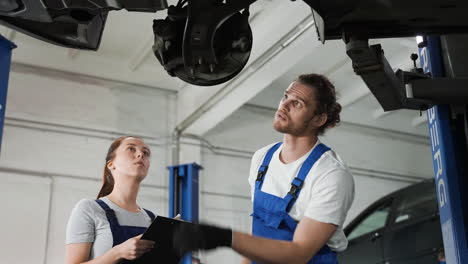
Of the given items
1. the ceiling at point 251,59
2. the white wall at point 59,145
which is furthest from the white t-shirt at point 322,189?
the white wall at point 59,145

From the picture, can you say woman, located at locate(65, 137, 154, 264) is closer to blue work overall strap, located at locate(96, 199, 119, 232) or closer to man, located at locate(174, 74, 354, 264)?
blue work overall strap, located at locate(96, 199, 119, 232)

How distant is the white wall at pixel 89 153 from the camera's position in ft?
23.1

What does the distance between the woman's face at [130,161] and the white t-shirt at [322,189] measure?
2.82ft

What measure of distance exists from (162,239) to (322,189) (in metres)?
0.67

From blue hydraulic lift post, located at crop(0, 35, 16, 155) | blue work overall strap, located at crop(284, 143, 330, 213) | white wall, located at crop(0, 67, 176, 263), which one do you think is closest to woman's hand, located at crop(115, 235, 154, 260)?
blue work overall strap, located at crop(284, 143, 330, 213)

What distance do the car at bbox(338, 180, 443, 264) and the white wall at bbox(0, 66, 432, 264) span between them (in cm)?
242

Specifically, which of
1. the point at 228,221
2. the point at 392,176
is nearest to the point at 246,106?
the point at 228,221

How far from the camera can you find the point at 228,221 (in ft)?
26.7

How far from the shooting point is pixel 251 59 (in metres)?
6.64

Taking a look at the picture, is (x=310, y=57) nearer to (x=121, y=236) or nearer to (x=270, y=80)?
(x=270, y=80)

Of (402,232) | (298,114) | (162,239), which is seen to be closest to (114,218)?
(162,239)

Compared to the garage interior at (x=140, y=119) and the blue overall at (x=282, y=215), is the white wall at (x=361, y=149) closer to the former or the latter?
the garage interior at (x=140, y=119)

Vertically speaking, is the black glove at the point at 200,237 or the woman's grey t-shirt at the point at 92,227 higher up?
the woman's grey t-shirt at the point at 92,227

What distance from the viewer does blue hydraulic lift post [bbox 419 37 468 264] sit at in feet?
8.47
